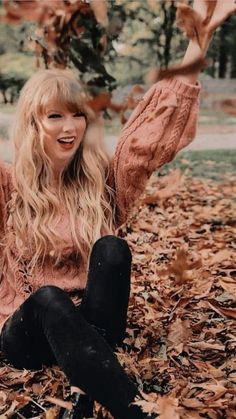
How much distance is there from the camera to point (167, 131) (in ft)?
6.59

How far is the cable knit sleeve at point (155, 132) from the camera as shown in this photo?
1926 mm

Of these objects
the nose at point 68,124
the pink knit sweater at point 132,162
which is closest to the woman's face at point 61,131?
the nose at point 68,124

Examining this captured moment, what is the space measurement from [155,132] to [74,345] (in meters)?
0.71

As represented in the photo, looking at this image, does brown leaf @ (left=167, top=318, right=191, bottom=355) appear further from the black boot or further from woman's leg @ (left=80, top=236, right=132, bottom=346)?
the black boot

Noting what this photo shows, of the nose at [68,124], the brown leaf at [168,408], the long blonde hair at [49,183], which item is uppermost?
the nose at [68,124]

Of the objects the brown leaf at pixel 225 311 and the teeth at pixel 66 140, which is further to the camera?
the brown leaf at pixel 225 311

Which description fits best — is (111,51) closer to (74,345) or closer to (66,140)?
(66,140)

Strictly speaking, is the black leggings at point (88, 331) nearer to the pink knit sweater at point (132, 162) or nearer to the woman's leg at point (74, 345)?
the woman's leg at point (74, 345)

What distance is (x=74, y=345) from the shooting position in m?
1.76

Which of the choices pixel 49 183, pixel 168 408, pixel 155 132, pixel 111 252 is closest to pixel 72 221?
pixel 49 183

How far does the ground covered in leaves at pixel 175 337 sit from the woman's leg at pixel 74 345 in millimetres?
84

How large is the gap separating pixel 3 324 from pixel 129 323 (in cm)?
59

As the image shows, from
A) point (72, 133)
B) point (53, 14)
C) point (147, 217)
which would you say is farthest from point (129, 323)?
point (147, 217)

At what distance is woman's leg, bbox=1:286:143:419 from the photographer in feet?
5.63
